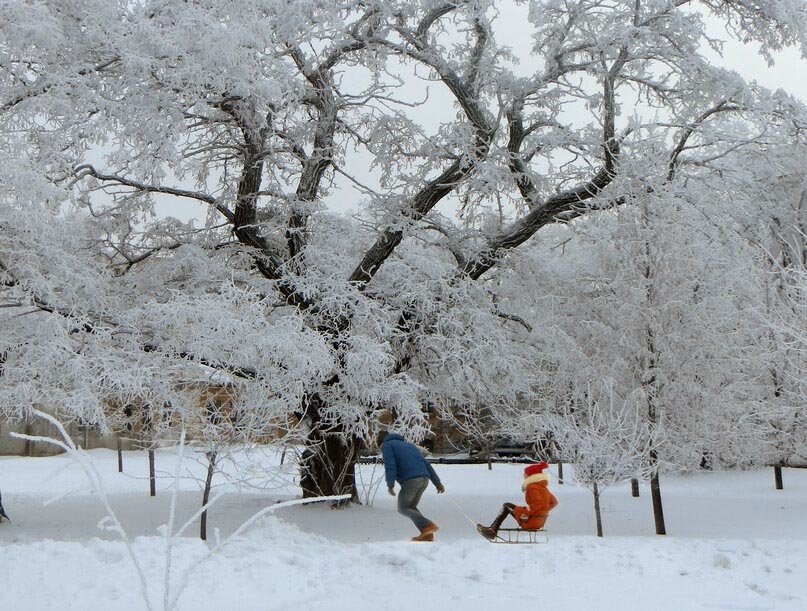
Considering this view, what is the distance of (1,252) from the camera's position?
12891 mm

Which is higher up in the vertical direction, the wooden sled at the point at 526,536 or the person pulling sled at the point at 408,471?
the person pulling sled at the point at 408,471

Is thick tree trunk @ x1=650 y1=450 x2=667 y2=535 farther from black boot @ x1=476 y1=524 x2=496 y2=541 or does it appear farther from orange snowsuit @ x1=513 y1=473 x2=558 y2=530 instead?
black boot @ x1=476 y1=524 x2=496 y2=541

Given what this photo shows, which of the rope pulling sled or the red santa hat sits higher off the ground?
the red santa hat

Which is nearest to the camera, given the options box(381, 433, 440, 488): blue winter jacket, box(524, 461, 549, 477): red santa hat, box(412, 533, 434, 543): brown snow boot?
box(381, 433, 440, 488): blue winter jacket

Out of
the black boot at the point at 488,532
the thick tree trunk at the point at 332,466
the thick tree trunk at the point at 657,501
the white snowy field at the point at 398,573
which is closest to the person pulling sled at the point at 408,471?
the white snowy field at the point at 398,573

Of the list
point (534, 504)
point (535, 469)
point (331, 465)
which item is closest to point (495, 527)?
A: point (534, 504)

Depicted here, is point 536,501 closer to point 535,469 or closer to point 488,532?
point 535,469

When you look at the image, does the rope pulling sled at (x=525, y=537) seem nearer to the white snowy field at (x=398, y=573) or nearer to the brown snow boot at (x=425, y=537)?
the white snowy field at (x=398, y=573)

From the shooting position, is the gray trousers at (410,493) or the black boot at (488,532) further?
the black boot at (488,532)

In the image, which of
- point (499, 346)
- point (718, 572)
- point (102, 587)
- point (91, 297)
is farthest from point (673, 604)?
point (91, 297)

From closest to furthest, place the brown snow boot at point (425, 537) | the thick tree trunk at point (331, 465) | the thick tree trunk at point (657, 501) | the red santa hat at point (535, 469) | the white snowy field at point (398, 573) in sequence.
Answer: the white snowy field at point (398, 573)
the brown snow boot at point (425, 537)
the red santa hat at point (535, 469)
the thick tree trunk at point (657, 501)
the thick tree trunk at point (331, 465)

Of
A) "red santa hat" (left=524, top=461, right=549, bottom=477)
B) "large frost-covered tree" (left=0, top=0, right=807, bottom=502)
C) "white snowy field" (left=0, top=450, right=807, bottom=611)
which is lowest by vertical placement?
"white snowy field" (left=0, top=450, right=807, bottom=611)

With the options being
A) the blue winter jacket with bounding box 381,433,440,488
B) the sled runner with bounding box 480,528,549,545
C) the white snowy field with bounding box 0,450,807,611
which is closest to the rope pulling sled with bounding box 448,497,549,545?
the sled runner with bounding box 480,528,549,545

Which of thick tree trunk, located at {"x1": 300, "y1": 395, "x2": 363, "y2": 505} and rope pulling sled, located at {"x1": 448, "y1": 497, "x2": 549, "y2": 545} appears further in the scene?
thick tree trunk, located at {"x1": 300, "y1": 395, "x2": 363, "y2": 505}
